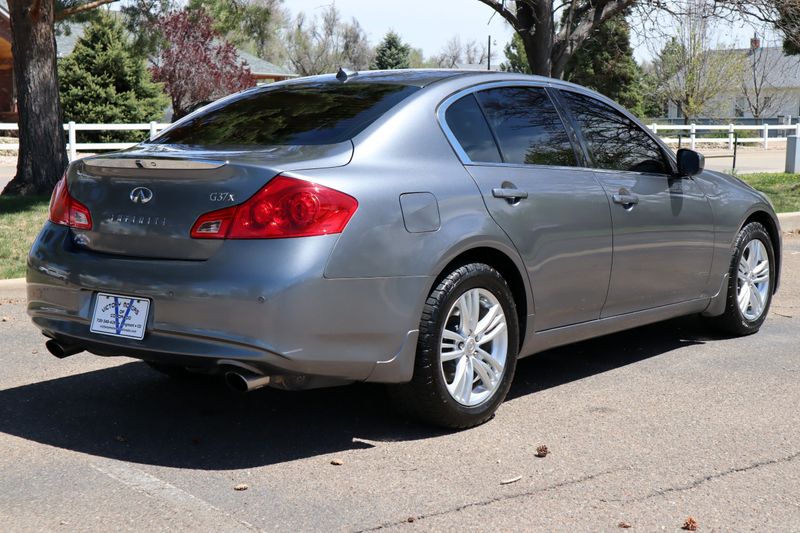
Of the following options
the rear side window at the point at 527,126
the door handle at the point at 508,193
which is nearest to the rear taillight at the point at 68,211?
the door handle at the point at 508,193

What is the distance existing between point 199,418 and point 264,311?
3.82 ft

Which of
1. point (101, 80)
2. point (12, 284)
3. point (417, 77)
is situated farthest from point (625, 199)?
point (101, 80)

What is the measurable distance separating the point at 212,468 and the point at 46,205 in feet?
31.3

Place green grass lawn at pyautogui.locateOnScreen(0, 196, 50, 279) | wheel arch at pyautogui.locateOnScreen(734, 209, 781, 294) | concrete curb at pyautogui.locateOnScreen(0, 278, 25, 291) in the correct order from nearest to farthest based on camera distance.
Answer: wheel arch at pyautogui.locateOnScreen(734, 209, 781, 294)
concrete curb at pyautogui.locateOnScreen(0, 278, 25, 291)
green grass lawn at pyautogui.locateOnScreen(0, 196, 50, 279)

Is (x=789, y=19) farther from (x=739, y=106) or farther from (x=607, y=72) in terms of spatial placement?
(x=739, y=106)

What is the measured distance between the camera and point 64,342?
4.87 metres

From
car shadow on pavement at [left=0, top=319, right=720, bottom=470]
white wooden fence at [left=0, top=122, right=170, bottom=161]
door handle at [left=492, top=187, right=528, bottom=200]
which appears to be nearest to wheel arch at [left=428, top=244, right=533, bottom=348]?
door handle at [left=492, top=187, right=528, bottom=200]

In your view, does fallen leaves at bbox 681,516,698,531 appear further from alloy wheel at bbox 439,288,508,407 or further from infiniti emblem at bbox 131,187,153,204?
infiniti emblem at bbox 131,187,153,204

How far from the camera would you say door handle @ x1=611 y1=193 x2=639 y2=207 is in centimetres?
581

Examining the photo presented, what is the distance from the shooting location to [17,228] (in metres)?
11.6

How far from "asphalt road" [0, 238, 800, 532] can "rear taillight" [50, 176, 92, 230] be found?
95 centimetres

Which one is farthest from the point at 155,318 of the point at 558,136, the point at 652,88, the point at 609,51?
the point at 652,88

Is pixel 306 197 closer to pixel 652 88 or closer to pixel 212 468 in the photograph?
pixel 212 468

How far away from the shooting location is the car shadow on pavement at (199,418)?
4691 mm
